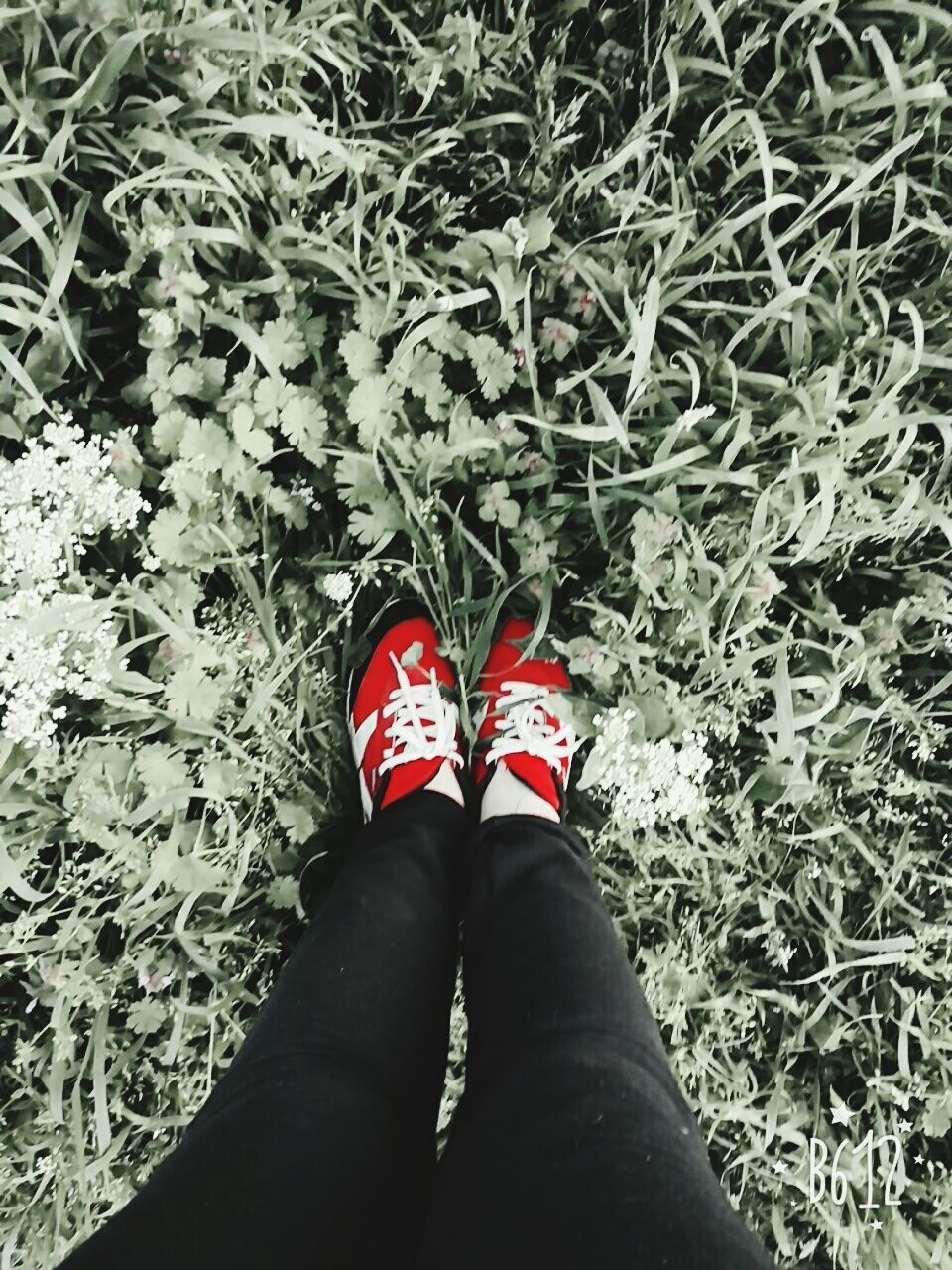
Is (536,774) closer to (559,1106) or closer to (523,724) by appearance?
(523,724)

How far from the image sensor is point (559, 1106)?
72 centimetres

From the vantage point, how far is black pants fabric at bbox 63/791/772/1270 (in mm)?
630

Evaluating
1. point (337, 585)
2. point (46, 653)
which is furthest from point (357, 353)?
point (46, 653)

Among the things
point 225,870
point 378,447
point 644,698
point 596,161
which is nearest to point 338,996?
point 225,870

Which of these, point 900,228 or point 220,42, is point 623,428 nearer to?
point 900,228

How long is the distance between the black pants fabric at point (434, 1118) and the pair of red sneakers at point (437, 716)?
168mm

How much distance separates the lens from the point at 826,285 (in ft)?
3.82

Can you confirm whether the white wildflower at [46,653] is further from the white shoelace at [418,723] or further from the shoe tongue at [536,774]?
the shoe tongue at [536,774]

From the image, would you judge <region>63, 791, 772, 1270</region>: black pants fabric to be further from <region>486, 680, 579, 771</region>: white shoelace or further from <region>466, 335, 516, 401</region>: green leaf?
<region>466, 335, 516, 401</region>: green leaf

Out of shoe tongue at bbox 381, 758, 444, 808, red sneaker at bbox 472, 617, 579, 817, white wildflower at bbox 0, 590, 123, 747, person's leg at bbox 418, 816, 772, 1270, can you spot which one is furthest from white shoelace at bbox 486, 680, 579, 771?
white wildflower at bbox 0, 590, 123, 747

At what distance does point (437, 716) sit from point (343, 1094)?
549mm

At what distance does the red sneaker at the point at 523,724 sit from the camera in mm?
1204

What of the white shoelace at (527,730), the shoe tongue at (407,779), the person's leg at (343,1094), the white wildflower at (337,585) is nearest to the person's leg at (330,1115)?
the person's leg at (343,1094)

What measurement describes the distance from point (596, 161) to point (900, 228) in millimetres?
432
